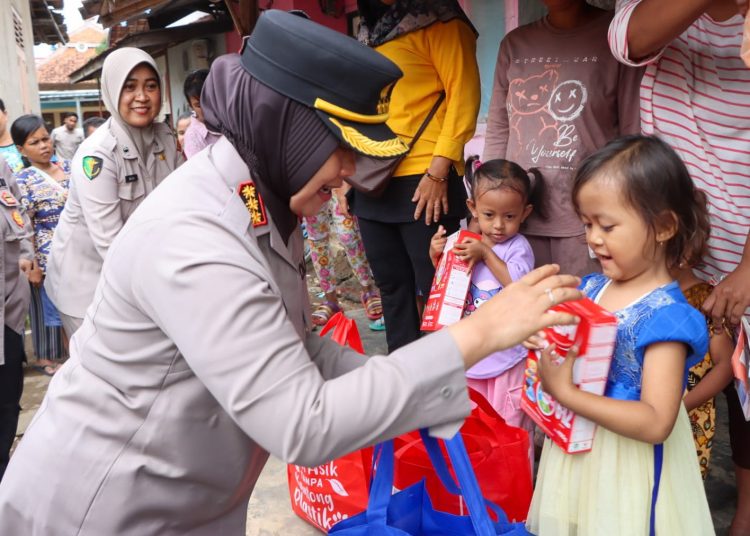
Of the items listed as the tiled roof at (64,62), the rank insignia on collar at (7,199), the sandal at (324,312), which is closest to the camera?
the rank insignia on collar at (7,199)

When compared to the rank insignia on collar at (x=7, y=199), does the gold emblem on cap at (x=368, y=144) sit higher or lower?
higher

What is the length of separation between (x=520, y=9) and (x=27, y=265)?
3.39 metres

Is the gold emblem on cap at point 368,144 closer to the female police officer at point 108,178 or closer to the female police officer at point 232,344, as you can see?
the female police officer at point 232,344

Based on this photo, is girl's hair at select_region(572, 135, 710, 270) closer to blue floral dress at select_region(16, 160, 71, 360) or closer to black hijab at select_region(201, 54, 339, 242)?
black hijab at select_region(201, 54, 339, 242)

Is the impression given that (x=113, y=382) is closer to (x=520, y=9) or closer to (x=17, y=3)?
(x=520, y=9)

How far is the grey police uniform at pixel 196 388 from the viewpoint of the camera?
3.39ft

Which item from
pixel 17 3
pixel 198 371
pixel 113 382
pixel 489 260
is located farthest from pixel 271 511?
pixel 17 3

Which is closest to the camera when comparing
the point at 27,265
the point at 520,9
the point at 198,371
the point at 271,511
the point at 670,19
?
the point at 198,371

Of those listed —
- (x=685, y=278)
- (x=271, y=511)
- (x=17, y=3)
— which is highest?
(x=17, y=3)

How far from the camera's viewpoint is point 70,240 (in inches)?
129

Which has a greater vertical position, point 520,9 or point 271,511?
point 520,9

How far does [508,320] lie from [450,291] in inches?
52.4

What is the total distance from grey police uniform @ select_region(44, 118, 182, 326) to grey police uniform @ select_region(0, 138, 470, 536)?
1.92 m

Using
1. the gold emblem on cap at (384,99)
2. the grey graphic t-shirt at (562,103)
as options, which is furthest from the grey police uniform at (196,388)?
the grey graphic t-shirt at (562,103)
